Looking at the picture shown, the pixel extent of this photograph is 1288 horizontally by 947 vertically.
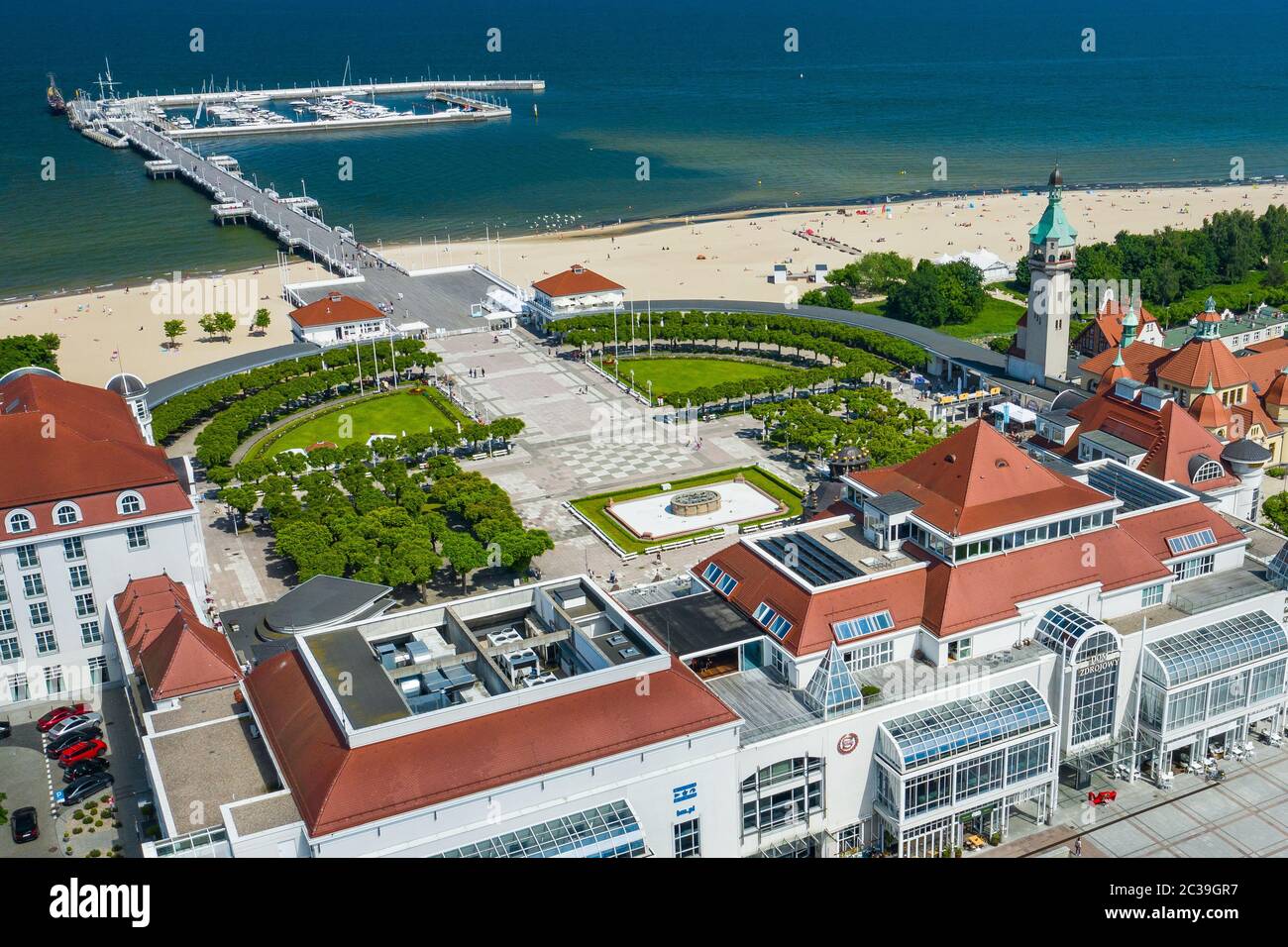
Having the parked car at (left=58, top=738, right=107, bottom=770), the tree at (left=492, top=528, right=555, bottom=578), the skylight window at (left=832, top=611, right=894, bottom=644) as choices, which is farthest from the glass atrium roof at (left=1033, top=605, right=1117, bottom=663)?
the parked car at (left=58, top=738, right=107, bottom=770)

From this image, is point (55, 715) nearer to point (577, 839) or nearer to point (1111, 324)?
point (577, 839)

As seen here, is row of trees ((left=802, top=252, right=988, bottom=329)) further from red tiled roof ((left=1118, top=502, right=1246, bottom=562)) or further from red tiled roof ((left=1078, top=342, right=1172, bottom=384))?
red tiled roof ((left=1118, top=502, right=1246, bottom=562))

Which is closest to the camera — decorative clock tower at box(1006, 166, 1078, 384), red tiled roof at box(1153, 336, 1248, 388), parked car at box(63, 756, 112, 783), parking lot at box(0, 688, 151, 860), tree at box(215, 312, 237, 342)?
parking lot at box(0, 688, 151, 860)

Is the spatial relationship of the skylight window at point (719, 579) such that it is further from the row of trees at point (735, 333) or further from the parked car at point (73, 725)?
the row of trees at point (735, 333)

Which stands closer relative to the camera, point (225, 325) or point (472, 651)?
point (472, 651)

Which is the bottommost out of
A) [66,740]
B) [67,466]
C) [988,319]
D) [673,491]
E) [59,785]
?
[59,785]

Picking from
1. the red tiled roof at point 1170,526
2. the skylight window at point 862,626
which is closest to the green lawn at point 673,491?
the skylight window at point 862,626

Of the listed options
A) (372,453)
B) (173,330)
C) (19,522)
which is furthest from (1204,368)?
(173,330)
